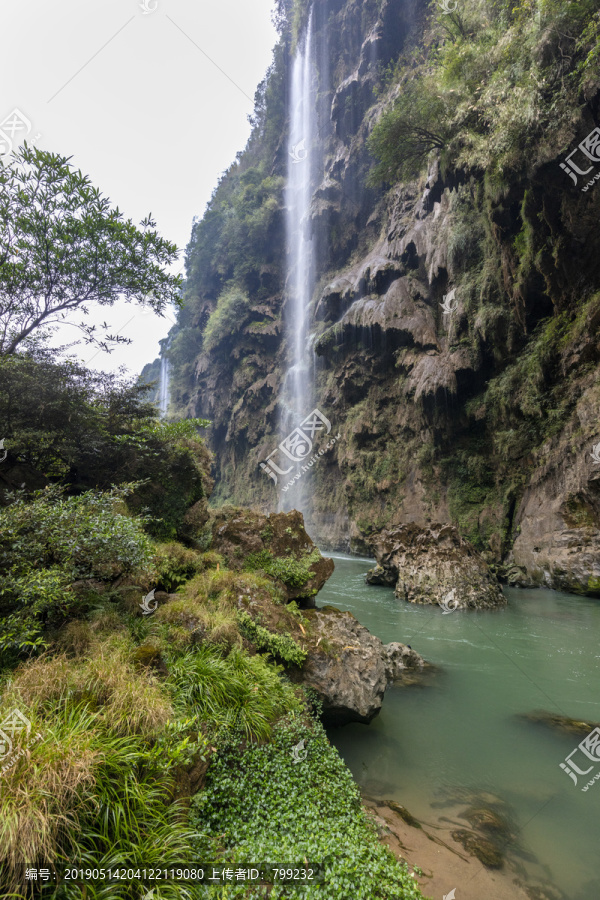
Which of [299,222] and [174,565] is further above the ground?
[299,222]

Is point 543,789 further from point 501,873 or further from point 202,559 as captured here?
point 202,559

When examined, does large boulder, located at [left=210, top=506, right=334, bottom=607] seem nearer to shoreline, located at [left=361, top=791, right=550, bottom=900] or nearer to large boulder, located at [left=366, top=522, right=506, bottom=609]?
shoreline, located at [left=361, top=791, right=550, bottom=900]

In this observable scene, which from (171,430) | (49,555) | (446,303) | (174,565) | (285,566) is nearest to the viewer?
(49,555)

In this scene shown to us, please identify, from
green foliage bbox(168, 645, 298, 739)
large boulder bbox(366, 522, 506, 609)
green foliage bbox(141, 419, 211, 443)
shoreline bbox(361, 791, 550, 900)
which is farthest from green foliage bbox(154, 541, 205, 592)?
large boulder bbox(366, 522, 506, 609)

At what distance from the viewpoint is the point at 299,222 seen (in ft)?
113

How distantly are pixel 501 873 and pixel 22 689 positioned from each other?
394 centimetres

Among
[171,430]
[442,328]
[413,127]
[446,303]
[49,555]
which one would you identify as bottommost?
[49,555]

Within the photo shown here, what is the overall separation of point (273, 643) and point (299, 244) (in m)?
35.6

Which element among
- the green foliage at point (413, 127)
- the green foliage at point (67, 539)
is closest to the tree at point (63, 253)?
the green foliage at point (67, 539)

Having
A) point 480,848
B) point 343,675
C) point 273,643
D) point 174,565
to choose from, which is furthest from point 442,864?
point 174,565

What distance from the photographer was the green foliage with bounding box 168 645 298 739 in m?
3.63

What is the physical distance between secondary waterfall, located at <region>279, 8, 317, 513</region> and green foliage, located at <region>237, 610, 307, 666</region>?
23279mm

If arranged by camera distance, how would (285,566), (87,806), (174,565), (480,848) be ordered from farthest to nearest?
1. (285,566)
2. (174,565)
3. (480,848)
4. (87,806)

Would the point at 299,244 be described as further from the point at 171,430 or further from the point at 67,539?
the point at 67,539
